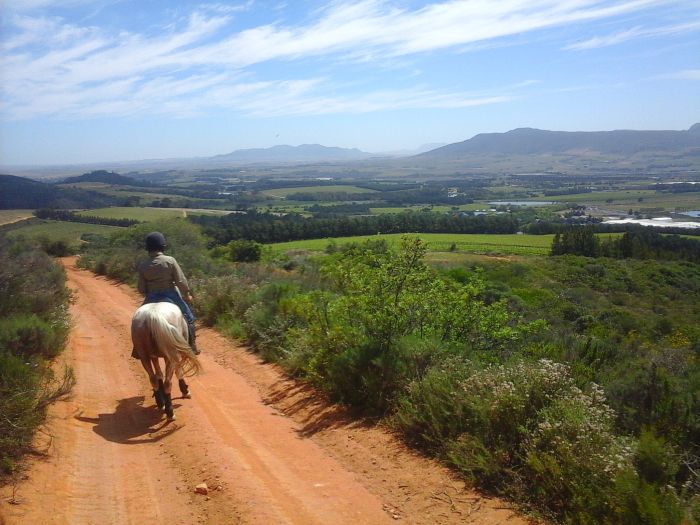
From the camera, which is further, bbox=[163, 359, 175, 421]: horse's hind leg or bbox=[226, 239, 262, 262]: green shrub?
bbox=[226, 239, 262, 262]: green shrub

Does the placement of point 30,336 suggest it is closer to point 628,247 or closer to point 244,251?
point 244,251

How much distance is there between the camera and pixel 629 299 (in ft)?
114

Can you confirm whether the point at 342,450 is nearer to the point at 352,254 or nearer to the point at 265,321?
the point at 352,254

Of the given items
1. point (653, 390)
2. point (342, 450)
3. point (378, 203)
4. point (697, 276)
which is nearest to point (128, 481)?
point (342, 450)

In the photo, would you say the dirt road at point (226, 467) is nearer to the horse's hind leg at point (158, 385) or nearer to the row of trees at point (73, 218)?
the horse's hind leg at point (158, 385)

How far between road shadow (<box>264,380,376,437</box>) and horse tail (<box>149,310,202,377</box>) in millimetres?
1508

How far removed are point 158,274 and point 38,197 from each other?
52965mm

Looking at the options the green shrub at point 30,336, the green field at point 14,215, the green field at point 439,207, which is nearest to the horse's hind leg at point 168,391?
the green shrub at point 30,336

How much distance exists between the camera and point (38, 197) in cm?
5247

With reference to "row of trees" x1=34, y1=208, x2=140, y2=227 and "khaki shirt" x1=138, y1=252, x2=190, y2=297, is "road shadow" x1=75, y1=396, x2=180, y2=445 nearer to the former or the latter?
"khaki shirt" x1=138, y1=252, x2=190, y2=297

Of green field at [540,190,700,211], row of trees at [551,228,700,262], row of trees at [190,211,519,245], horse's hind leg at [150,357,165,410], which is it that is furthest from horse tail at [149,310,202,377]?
green field at [540,190,700,211]

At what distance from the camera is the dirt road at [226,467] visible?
4.59m

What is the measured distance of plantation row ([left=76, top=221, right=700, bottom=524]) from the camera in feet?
14.4

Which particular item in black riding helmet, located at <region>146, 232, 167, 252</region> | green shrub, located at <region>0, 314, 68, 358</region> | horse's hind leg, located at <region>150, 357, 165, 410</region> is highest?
black riding helmet, located at <region>146, 232, 167, 252</region>
